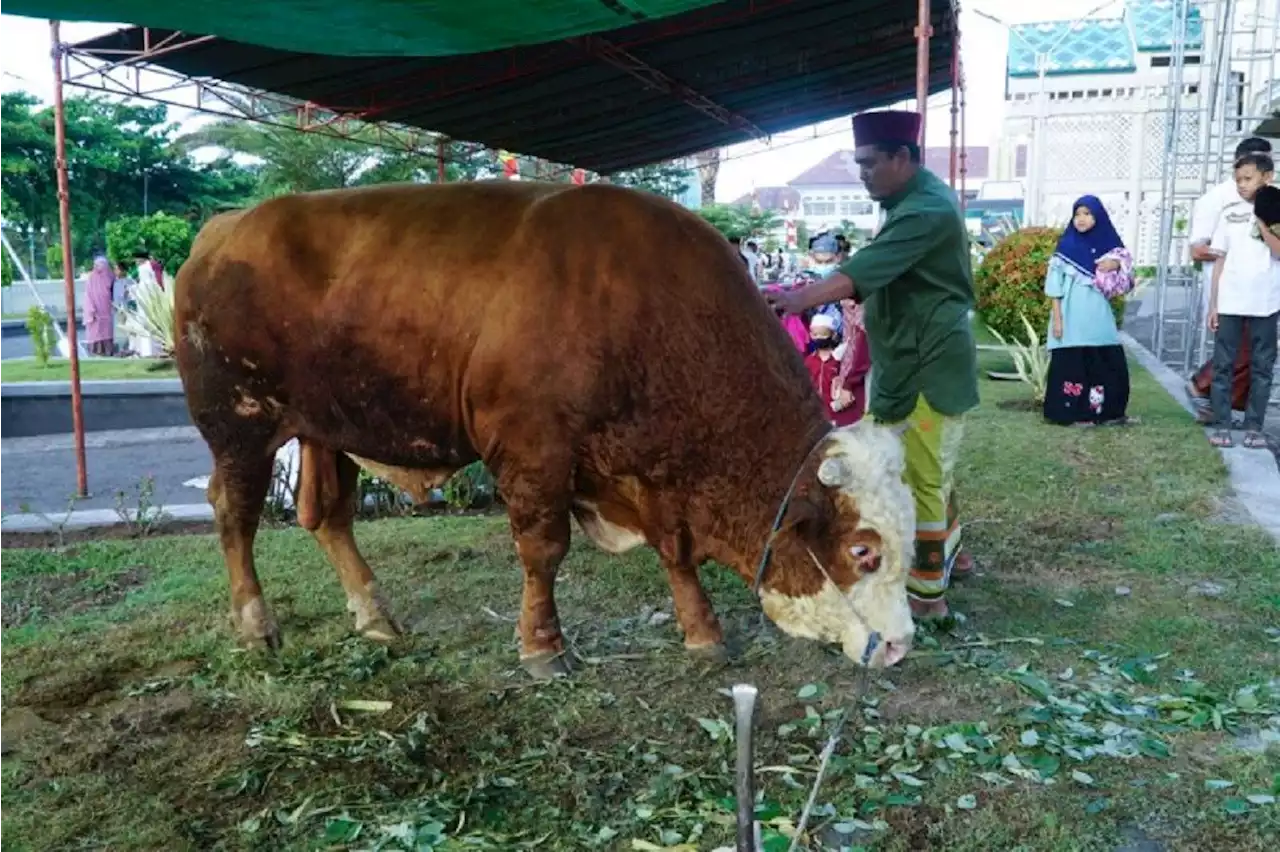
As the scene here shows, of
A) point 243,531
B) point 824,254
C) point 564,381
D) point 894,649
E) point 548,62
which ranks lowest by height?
point 894,649

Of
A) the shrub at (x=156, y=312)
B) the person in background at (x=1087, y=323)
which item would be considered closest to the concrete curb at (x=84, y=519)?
the shrub at (x=156, y=312)

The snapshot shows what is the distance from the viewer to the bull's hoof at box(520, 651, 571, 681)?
377cm

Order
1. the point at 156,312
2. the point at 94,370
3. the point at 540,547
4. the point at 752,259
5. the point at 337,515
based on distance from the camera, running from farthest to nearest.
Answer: the point at 752,259
the point at 94,370
the point at 156,312
the point at 337,515
the point at 540,547

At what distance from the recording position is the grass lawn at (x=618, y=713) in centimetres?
284

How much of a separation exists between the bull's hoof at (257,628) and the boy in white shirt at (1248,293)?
612 cm

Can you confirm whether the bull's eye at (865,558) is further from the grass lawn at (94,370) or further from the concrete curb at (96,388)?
the grass lawn at (94,370)

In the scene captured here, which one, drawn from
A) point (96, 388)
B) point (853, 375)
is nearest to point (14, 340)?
point (96, 388)

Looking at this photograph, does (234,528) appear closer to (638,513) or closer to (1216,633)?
(638,513)

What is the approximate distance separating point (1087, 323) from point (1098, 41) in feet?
95.6

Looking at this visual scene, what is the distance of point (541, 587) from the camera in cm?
381

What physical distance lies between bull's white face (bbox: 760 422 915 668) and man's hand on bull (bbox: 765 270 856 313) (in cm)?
46

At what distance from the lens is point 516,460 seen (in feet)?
12.0

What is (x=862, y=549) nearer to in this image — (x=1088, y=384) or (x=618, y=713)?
(x=618, y=713)

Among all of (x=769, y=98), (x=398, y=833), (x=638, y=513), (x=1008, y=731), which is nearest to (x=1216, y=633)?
(x=1008, y=731)
